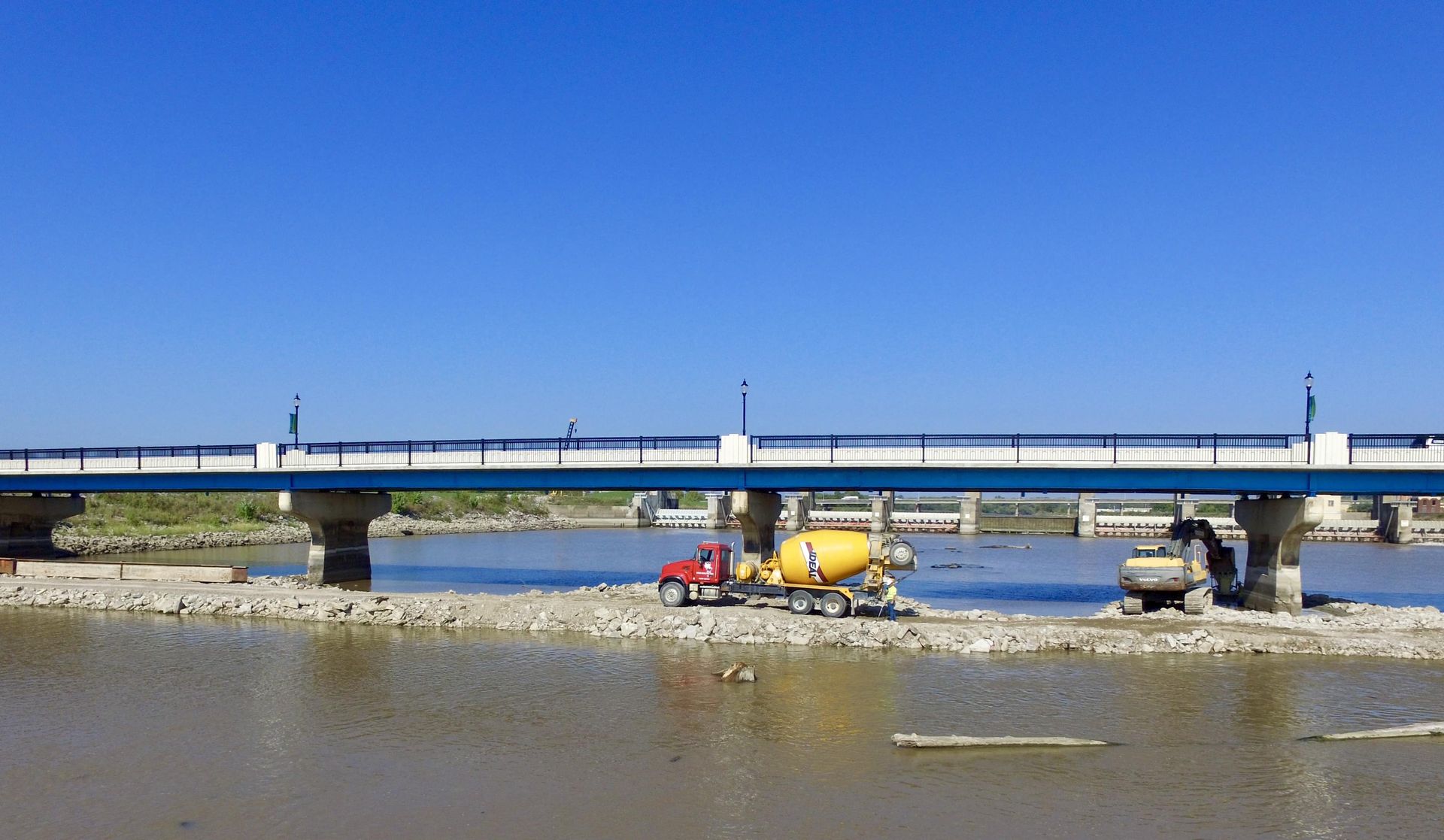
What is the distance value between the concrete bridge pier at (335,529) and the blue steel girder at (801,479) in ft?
2.43

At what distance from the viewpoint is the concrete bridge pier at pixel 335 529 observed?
149 feet

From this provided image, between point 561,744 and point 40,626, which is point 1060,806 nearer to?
point 561,744

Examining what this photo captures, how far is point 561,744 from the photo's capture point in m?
18.2

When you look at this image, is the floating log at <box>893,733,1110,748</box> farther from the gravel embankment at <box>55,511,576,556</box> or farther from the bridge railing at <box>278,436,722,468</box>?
the gravel embankment at <box>55,511,576,556</box>

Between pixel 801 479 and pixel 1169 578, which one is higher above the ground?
pixel 801 479

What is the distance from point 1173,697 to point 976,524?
86044mm

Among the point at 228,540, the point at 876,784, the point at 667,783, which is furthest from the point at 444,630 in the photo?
the point at 228,540

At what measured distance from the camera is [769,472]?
40.5m

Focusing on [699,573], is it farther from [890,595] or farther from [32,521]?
[32,521]

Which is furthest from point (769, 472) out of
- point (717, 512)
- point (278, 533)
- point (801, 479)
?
point (717, 512)

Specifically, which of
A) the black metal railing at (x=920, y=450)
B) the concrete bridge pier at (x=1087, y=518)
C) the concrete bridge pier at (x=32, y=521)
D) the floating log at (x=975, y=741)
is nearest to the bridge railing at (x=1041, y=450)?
the black metal railing at (x=920, y=450)

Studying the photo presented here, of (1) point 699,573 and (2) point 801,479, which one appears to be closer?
(1) point 699,573

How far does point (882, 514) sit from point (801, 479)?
68350 mm

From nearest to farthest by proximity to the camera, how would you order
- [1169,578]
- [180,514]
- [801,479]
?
[1169,578] → [801,479] → [180,514]
